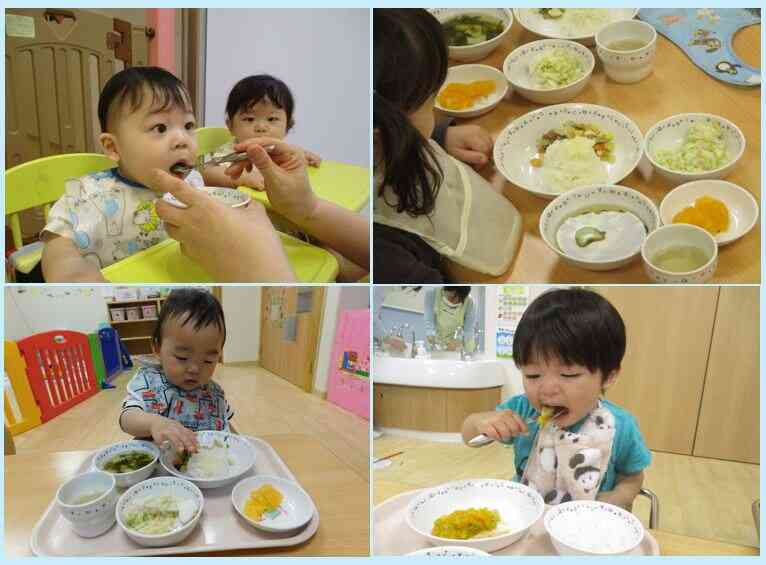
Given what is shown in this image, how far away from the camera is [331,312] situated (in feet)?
3.47

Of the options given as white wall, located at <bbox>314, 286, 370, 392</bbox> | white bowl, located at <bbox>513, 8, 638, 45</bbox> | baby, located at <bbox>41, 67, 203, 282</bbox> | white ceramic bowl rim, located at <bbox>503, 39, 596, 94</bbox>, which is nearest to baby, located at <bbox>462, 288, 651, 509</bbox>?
white wall, located at <bbox>314, 286, 370, 392</bbox>

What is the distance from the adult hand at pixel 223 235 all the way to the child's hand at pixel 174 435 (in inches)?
10.1

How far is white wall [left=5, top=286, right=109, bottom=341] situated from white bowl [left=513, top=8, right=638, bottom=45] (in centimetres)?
79

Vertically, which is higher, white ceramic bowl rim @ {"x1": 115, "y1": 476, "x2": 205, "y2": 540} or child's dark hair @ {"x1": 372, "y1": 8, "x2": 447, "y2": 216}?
child's dark hair @ {"x1": 372, "y1": 8, "x2": 447, "y2": 216}

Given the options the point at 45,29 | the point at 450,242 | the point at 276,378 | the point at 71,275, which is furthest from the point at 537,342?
the point at 45,29

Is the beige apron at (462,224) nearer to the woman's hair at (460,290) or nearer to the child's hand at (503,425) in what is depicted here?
the woman's hair at (460,290)

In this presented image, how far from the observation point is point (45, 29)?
979mm

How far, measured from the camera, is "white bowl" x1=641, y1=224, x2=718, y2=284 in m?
0.92

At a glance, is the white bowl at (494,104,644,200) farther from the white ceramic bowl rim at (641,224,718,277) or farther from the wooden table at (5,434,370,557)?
the wooden table at (5,434,370,557)

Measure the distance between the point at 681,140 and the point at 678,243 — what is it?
188 millimetres

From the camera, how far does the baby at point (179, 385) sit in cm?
104

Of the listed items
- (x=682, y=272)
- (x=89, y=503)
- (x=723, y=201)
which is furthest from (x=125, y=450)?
(x=723, y=201)

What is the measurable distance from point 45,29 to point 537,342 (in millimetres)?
831

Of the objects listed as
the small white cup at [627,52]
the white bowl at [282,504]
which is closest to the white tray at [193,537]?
the white bowl at [282,504]
